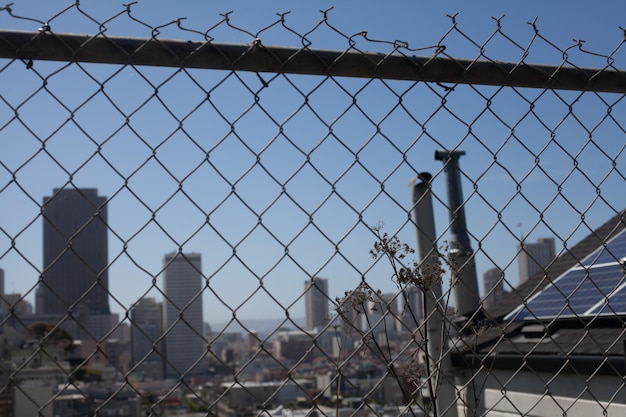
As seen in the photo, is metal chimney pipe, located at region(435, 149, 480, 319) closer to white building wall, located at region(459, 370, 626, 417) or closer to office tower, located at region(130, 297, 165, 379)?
white building wall, located at region(459, 370, 626, 417)

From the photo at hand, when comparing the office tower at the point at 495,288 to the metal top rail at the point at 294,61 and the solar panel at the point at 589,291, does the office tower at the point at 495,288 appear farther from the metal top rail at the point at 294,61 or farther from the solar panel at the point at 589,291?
the metal top rail at the point at 294,61

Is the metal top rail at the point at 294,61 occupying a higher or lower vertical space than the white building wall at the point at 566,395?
higher

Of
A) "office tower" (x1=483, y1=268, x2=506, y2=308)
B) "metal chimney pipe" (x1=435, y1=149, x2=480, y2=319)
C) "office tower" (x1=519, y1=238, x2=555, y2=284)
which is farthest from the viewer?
"metal chimney pipe" (x1=435, y1=149, x2=480, y2=319)

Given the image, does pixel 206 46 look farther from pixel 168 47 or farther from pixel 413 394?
pixel 413 394

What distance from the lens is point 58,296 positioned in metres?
1.97

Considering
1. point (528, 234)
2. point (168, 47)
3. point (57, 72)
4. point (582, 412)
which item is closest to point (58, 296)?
point (57, 72)

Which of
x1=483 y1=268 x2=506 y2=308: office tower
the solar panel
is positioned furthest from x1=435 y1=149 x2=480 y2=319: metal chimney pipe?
the solar panel

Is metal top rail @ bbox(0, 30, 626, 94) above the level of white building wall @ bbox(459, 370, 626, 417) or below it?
above

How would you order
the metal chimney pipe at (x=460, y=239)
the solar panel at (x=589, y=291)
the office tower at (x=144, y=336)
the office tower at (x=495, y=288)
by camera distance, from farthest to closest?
the metal chimney pipe at (x=460, y=239), the solar panel at (x=589, y=291), the office tower at (x=495, y=288), the office tower at (x=144, y=336)

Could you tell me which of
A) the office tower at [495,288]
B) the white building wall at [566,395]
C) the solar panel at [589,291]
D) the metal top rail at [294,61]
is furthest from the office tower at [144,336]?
the solar panel at [589,291]

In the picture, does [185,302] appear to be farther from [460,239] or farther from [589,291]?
[460,239]

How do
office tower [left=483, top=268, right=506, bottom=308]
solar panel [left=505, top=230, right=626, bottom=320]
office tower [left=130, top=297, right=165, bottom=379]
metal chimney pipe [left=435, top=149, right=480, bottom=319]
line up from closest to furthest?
office tower [left=130, top=297, right=165, bottom=379] → office tower [left=483, top=268, right=506, bottom=308] → solar panel [left=505, top=230, right=626, bottom=320] → metal chimney pipe [left=435, top=149, right=480, bottom=319]

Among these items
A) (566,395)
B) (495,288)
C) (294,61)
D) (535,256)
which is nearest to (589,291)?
(566,395)

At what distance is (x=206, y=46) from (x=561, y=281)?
3.64m
